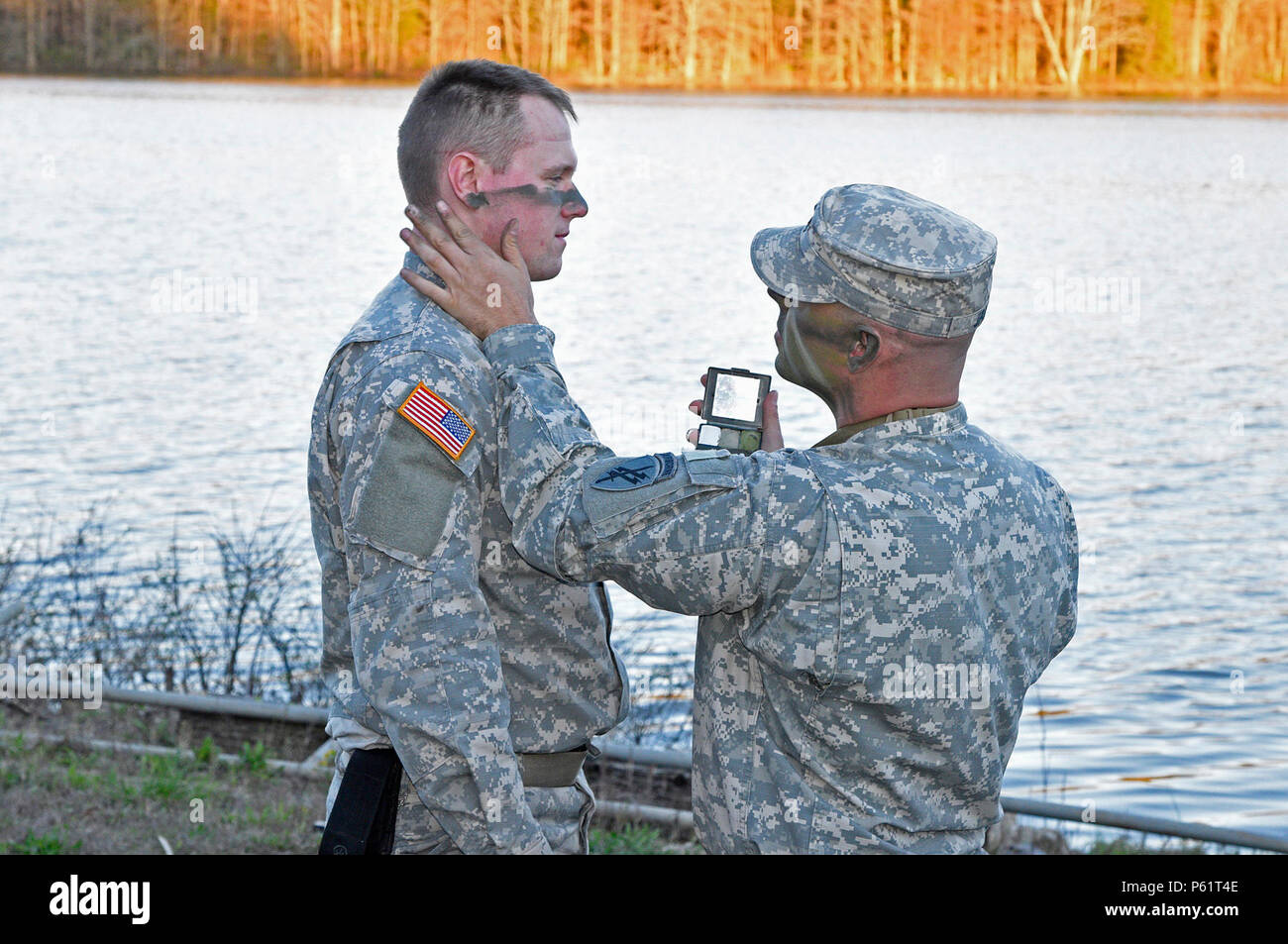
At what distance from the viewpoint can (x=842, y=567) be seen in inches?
110

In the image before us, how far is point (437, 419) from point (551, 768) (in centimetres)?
84

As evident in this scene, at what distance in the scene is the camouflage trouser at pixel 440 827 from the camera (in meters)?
3.19

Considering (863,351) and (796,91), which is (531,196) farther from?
(796,91)

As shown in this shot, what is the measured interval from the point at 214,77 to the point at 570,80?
60.8 feet

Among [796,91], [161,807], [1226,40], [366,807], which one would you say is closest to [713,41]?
[796,91]

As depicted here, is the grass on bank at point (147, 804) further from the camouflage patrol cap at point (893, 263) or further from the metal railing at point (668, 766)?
the camouflage patrol cap at point (893, 263)

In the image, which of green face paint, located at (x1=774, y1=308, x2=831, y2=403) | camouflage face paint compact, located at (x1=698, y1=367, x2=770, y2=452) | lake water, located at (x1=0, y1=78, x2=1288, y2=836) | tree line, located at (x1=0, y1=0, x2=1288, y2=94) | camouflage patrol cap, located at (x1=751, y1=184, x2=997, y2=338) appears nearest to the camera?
camouflage patrol cap, located at (x1=751, y1=184, x2=997, y2=338)

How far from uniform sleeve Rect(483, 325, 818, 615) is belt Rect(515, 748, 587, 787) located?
0.52m

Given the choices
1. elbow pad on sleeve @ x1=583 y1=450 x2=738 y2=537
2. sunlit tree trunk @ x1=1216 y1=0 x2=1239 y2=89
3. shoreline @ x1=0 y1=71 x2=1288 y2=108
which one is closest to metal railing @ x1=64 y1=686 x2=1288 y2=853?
elbow pad on sleeve @ x1=583 y1=450 x2=738 y2=537

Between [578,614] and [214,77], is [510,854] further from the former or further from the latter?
[214,77]

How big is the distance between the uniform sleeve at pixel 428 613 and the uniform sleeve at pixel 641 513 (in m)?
0.14

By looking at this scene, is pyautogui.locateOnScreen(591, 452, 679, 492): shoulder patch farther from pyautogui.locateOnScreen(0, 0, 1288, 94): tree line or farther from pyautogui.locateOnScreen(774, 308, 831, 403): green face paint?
pyautogui.locateOnScreen(0, 0, 1288, 94): tree line

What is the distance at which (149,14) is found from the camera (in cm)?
7238

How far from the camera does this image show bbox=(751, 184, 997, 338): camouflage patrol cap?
2.90 metres
